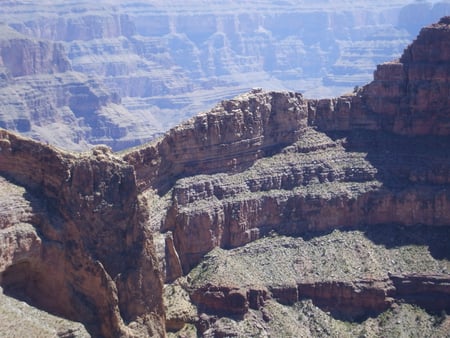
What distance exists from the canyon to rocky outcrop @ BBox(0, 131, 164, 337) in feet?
0.35

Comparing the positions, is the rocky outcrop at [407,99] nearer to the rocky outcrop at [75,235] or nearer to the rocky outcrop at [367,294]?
the rocky outcrop at [367,294]

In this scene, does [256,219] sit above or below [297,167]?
below

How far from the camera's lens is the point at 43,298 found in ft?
217

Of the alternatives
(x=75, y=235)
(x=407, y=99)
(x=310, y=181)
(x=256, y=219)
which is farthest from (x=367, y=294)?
(x=75, y=235)

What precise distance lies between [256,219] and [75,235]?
2466 cm

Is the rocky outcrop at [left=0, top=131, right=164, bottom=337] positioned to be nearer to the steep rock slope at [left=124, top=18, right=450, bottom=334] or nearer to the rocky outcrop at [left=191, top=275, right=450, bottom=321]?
the steep rock slope at [left=124, top=18, right=450, bottom=334]

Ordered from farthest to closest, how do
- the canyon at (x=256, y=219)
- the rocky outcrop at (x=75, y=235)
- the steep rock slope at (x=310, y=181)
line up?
the steep rock slope at (x=310, y=181) → the canyon at (x=256, y=219) → the rocky outcrop at (x=75, y=235)

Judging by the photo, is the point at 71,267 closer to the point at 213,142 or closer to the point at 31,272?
the point at 31,272

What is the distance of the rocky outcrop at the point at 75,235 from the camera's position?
65.6m

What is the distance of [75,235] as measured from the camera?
6675 cm

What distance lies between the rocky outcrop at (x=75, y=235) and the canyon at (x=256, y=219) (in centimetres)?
11

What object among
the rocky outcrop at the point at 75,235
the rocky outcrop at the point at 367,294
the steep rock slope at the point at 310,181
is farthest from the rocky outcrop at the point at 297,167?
the rocky outcrop at the point at 75,235

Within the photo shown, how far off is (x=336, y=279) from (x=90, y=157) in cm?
2644

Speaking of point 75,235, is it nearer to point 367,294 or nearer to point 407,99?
point 367,294
